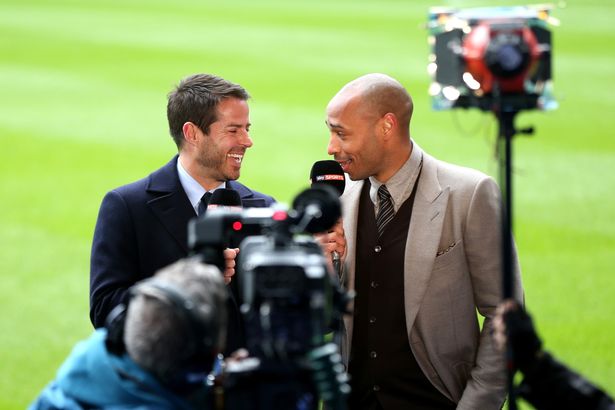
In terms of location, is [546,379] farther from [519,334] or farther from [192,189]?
[192,189]

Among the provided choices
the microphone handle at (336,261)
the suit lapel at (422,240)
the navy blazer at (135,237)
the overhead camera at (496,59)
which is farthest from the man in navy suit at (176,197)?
the overhead camera at (496,59)

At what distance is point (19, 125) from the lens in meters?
14.3

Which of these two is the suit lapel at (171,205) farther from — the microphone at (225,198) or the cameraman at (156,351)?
the cameraman at (156,351)

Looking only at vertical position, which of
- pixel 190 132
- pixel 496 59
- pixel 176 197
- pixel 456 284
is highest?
pixel 496 59

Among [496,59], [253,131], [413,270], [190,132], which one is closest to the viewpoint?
[496,59]

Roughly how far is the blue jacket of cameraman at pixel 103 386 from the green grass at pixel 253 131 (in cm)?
127

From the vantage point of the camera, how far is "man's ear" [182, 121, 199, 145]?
4090 millimetres

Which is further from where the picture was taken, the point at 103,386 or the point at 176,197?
the point at 176,197

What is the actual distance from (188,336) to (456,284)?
1.62 m

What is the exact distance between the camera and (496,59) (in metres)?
2.73

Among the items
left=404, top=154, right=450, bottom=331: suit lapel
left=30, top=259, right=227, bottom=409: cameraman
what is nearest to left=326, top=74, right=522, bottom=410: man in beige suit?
left=404, top=154, right=450, bottom=331: suit lapel

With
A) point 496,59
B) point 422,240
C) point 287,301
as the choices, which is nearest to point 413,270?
point 422,240

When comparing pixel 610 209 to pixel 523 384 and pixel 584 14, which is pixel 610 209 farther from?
pixel 584 14

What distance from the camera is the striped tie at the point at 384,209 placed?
391cm
